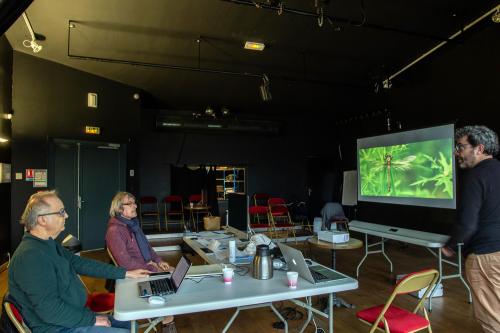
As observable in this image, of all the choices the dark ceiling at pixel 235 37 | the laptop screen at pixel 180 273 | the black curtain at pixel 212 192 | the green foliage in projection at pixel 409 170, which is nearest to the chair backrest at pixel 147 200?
the black curtain at pixel 212 192

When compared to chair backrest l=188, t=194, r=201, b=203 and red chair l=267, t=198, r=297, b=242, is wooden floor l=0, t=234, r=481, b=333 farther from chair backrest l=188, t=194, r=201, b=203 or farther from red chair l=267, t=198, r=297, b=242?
chair backrest l=188, t=194, r=201, b=203

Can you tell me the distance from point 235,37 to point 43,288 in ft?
16.7

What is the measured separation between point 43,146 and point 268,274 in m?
5.71

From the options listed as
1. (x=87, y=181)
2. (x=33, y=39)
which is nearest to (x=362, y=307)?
(x=87, y=181)

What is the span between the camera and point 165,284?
6.79ft

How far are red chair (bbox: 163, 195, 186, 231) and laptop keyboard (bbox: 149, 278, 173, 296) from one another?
6.58 metres

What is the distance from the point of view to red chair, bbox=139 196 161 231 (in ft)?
28.2

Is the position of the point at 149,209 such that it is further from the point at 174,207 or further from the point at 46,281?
the point at 46,281

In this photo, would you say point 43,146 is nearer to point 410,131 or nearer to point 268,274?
point 268,274

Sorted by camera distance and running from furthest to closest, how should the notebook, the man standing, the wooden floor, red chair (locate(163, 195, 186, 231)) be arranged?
red chair (locate(163, 195, 186, 231))
the wooden floor
the notebook
the man standing

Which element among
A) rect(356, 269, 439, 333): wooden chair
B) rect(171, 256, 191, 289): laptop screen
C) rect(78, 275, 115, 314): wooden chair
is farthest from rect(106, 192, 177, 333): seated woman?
rect(356, 269, 439, 333): wooden chair

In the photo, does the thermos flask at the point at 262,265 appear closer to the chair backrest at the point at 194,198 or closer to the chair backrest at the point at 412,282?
the chair backrest at the point at 412,282

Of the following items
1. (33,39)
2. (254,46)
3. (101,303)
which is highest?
(254,46)

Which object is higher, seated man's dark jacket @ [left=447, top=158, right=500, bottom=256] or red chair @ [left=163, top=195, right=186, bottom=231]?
seated man's dark jacket @ [left=447, top=158, right=500, bottom=256]
